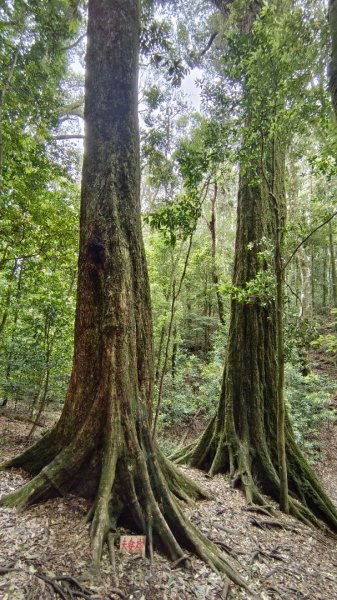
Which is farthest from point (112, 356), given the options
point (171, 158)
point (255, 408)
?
point (171, 158)

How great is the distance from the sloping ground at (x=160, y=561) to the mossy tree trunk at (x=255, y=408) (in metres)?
0.63

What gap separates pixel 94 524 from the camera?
2.51 m

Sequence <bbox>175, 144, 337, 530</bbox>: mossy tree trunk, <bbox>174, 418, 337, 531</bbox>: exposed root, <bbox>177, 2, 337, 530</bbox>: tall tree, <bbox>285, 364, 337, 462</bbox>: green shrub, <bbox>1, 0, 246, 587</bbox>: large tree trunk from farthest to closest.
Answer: <bbox>285, 364, 337, 462</bbox>: green shrub → <bbox>175, 144, 337, 530</bbox>: mossy tree trunk → <bbox>174, 418, 337, 531</bbox>: exposed root → <bbox>177, 2, 337, 530</bbox>: tall tree → <bbox>1, 0, 246, 587</bbox>: large tree trunk

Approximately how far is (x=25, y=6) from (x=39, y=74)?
1.11 metres

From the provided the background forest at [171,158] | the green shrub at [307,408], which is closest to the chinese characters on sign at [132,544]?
the background forest at [171,158]

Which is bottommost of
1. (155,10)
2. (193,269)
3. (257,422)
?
(257,422)

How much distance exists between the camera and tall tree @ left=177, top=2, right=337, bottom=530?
137 inches

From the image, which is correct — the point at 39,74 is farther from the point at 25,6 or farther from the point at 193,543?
the point at 193,543

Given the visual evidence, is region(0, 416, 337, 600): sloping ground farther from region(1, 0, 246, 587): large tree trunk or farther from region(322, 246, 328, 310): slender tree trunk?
region(322, 246, 328, 310): slender tree trunk

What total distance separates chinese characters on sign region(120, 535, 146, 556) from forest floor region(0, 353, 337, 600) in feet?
0.24

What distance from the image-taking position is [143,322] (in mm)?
3506

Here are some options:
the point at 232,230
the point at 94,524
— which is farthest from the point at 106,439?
the point at 232,230

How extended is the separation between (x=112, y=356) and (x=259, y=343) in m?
2.99

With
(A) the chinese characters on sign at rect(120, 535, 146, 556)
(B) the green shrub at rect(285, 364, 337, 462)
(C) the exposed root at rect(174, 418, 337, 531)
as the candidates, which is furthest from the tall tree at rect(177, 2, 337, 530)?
(B) the green shrub at rect(285, 364, 337, 462)
